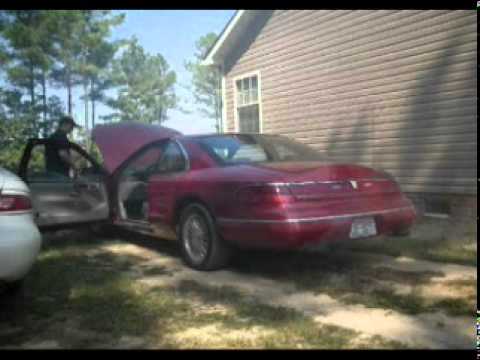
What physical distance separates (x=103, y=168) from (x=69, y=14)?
1166 inches

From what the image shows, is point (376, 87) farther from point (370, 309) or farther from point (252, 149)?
point (370, 309)

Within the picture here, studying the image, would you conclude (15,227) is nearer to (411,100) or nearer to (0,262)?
(0,262)

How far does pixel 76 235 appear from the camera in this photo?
8.05 meters

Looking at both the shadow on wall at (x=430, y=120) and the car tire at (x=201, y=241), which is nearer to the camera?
the car tire at (x=201, y=241)

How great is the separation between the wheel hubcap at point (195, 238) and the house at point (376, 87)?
2927 millimetres

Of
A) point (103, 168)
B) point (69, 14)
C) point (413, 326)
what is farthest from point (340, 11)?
point (69, 14)

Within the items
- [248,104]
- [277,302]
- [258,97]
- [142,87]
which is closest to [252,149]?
[277,302]

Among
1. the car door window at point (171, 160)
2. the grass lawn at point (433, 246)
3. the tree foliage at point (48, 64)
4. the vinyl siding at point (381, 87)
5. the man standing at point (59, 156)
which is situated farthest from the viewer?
the tree foliage at point (48, 64)

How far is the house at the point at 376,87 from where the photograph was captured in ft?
27.1

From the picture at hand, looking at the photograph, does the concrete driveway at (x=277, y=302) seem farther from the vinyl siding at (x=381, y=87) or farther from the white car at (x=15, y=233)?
the vinyl siding at (x=381, y=87)

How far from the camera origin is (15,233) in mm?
3814

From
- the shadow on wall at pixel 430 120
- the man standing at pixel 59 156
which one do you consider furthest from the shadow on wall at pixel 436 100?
the man standing at pixel 59 156

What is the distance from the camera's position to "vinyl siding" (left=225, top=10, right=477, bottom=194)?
8258 mm

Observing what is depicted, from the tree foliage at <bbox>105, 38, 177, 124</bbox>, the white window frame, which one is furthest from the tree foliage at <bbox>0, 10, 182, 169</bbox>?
the white window frame
